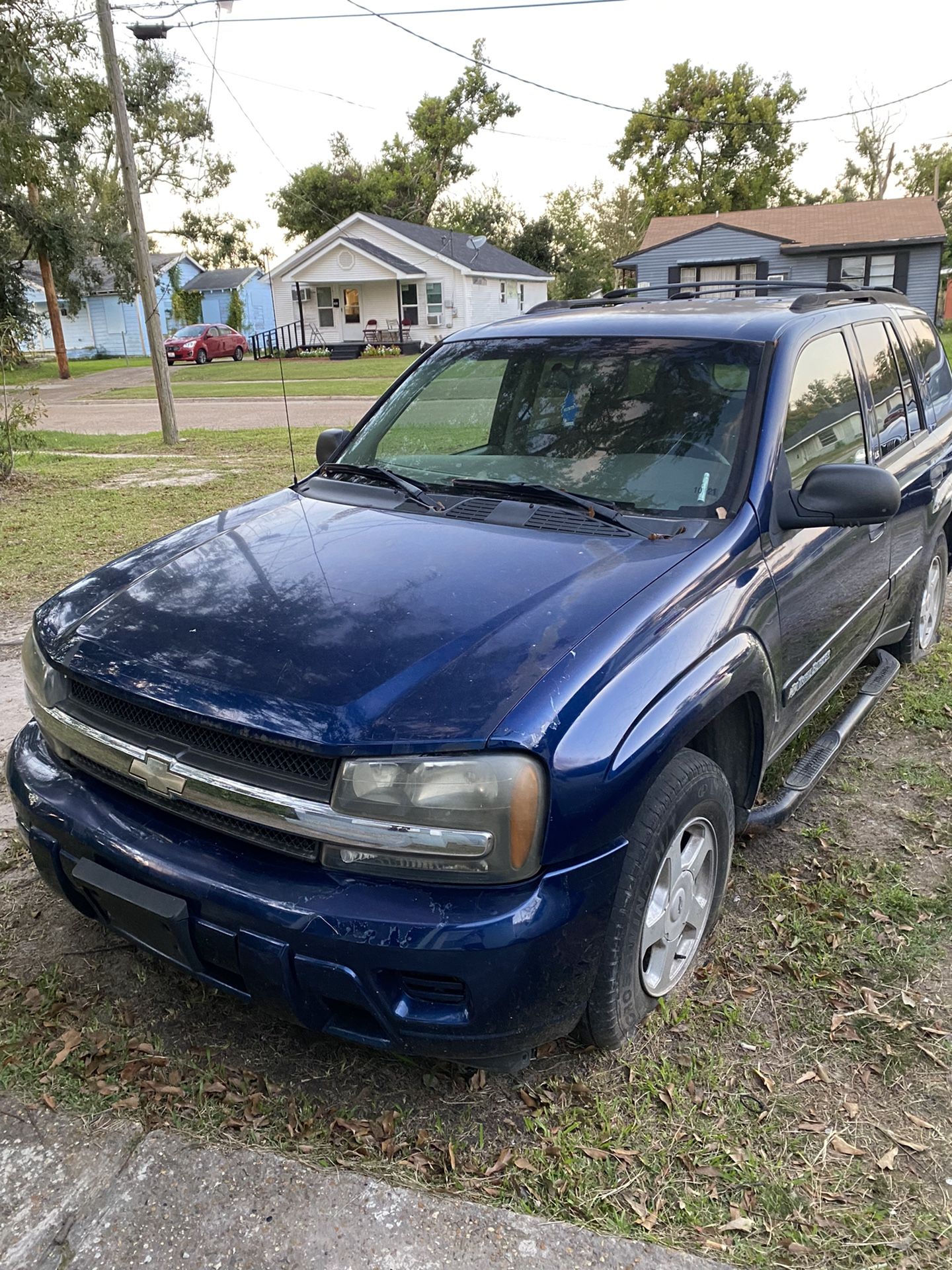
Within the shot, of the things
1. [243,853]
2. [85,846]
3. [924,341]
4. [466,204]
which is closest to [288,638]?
[243,853]

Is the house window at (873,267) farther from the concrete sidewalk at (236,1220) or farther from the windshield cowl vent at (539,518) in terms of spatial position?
the concrete sidewalk at (236,1220)

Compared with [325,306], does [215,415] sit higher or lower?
lower

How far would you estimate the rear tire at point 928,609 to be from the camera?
4.73 metres

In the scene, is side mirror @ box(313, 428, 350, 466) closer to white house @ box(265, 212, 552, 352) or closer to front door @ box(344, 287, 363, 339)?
white house @ box(265, 212, 552, 352)

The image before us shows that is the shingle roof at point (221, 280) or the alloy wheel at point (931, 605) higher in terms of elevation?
the shingle roof at point (221, 280)

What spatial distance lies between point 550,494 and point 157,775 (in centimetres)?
146

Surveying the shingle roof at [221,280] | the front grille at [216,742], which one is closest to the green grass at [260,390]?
the front grille at [216,742]

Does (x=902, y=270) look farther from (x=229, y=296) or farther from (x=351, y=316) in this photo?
(x=229, y=296)

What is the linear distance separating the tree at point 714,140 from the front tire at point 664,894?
53362 mm

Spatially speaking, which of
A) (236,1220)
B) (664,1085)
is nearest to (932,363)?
(664,1085)

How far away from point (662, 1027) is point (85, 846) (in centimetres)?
157

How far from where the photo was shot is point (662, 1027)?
262 cm

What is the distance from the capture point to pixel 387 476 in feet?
11.1

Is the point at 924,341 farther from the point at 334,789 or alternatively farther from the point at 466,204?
the point at 466,204
